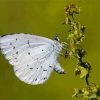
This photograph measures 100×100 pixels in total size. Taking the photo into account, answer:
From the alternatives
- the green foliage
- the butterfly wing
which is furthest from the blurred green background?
the green foliage

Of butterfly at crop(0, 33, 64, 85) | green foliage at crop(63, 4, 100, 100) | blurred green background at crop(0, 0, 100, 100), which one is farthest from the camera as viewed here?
blurred green background at crop(0, 0, 100, 100)

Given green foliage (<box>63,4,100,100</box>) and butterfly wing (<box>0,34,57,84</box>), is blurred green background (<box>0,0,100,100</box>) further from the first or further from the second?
green foliage (<box>63,4,100,100</box>)

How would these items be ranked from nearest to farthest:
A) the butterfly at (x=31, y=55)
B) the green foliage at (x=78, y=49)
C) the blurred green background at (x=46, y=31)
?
the green foliage at (x=78, y=49) < the butterfly at (x=31, y=55) < the blurred green background at (x=46, y=31)

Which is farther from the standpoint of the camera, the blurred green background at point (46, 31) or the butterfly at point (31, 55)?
the blurred green background at point (46, 31)

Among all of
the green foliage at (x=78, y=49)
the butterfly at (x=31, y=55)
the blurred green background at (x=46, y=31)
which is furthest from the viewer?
the blurred green background at (x=46, y=31)

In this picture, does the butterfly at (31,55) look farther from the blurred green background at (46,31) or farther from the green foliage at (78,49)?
the blurred green background at (46,31)

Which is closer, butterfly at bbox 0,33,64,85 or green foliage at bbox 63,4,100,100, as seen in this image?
green foliage at bbox 63,4,100,100

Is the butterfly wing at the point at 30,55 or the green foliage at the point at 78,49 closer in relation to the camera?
the green foliage at the point at 78,49

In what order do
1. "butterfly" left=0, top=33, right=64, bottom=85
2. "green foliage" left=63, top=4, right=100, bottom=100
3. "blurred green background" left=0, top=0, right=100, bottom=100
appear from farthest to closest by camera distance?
"blurred green background" left=0, top=0, right=100, bottom=100, "butterfly" left=0, top=33, right=64, bottom=85, "green foliage" left=63, top=4, right=100, bottom=100

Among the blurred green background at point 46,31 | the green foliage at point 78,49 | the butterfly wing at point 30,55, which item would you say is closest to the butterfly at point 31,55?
the butterfly wing at point 30,55

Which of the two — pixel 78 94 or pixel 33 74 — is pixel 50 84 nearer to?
pixel 33 74
